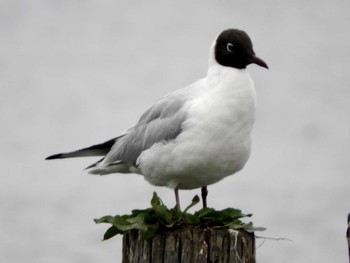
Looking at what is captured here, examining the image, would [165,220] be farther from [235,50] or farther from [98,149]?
[98,149]

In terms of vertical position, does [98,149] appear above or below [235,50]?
below

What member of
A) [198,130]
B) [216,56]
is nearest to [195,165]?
[198,130]

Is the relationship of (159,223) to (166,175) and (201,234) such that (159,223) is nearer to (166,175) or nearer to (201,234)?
(201,234)

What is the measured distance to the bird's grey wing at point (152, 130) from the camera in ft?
18.8

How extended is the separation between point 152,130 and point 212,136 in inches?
28.0

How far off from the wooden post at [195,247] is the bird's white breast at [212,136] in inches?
48.8

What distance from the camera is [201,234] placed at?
164 inches

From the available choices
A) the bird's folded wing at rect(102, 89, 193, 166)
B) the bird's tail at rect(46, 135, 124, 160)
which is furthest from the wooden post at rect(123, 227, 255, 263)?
the bird's tail at rect(46, 135, 124, 160)

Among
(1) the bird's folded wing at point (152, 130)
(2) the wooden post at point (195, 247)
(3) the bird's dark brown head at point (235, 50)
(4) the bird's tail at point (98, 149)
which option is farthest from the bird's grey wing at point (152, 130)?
(2) the wooden post at point (195, 247)

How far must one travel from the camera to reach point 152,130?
19.6 feet

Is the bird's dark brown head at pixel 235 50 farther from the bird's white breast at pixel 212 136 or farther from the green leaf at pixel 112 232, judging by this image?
the green leaf at pixel 112 232

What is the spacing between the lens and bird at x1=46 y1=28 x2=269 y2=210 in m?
5.46

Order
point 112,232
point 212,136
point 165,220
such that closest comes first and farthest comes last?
1. point 165,220
2. point 112,232
3. point 212,136

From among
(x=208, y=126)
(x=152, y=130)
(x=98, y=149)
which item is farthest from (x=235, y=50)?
(x=98, y=149)
